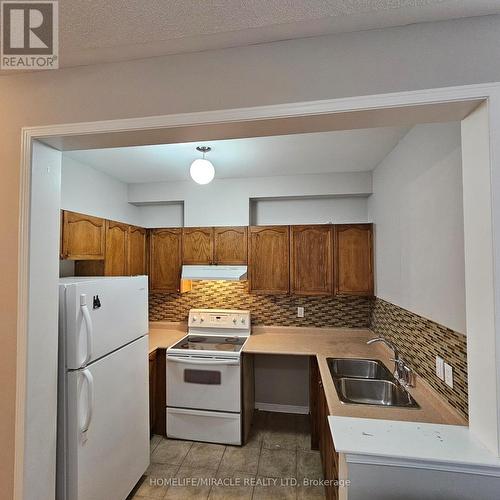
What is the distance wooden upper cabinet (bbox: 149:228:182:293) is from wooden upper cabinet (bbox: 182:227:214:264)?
0.07m

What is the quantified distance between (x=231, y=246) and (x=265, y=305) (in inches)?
32.5

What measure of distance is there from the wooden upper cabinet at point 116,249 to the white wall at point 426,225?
2504mm

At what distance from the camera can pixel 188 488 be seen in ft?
7.20

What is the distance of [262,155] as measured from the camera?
8.38ft

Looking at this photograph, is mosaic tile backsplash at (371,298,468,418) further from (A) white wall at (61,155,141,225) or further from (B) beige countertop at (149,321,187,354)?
(A) white wall at (61,155,141,225)

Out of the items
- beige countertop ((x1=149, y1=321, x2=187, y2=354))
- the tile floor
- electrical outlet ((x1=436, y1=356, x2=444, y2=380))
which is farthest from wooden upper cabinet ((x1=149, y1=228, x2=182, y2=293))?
electrical outlet ((x1=436, y1=356, x2=444, y2=380))

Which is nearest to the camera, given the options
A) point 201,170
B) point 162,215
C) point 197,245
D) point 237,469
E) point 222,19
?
point 222,19

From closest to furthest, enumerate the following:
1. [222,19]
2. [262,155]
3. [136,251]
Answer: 1. [222,19]
2. [262,155]
3. [136,251]

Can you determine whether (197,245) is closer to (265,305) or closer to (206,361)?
(265,305)

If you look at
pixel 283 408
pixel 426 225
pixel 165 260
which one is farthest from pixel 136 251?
pixel 426 225

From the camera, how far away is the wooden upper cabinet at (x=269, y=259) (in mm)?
3098

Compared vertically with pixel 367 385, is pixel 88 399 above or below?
above

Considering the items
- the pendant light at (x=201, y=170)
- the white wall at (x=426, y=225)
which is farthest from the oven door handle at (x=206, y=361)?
the pendant light at (x=201, y=170)

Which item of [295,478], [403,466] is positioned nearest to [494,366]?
[403,466]
